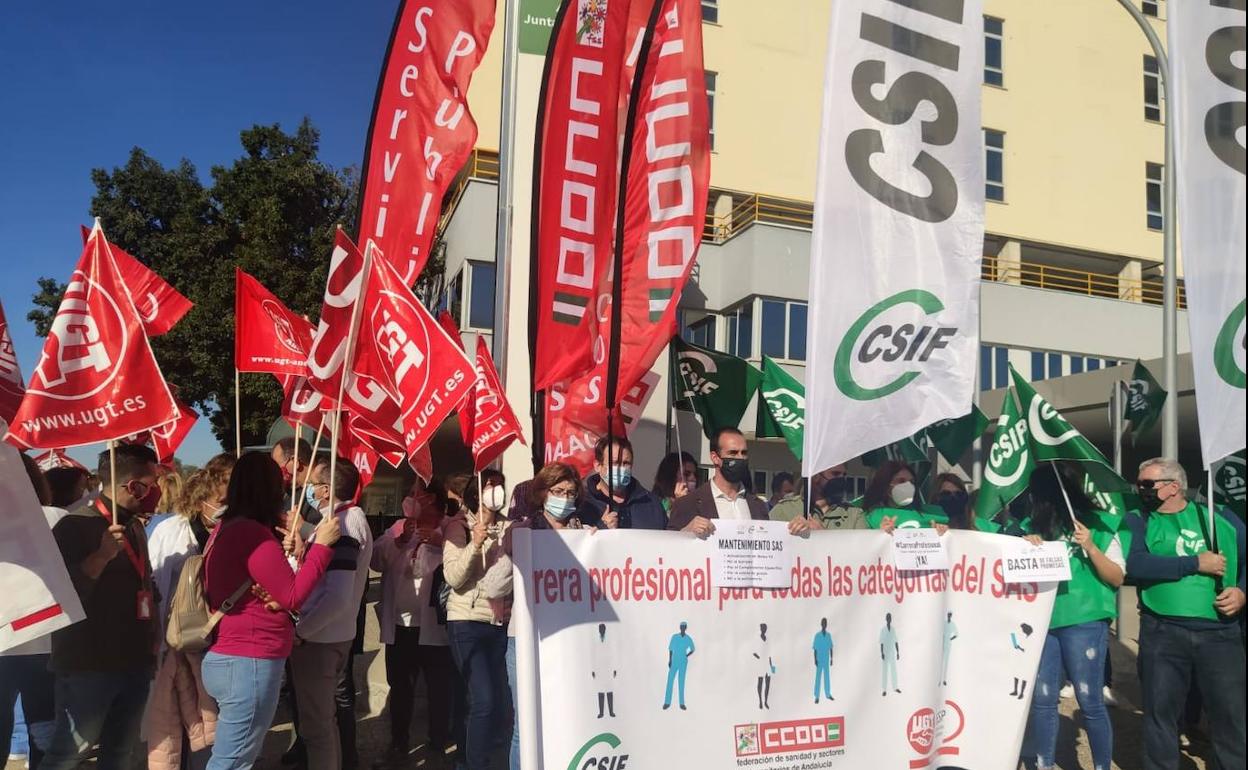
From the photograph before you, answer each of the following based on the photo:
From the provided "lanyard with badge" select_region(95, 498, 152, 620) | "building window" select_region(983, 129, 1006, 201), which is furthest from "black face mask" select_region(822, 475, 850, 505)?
"building window" select_region(983, 129, 1006, 201)

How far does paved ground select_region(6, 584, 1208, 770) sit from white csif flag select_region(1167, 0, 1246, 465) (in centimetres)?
338

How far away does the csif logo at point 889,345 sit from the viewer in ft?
15.9

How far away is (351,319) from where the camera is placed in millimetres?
5051

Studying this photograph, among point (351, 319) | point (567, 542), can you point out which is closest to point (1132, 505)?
point (567, 542)

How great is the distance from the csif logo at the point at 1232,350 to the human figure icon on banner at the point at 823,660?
208 centimetres

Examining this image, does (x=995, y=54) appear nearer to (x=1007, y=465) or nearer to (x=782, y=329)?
(x=782, y=329)

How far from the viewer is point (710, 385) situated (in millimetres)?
10781

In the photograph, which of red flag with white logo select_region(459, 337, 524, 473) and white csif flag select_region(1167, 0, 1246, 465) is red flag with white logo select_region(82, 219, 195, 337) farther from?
white csif flag select_region(1167, 0, 1246, 465)

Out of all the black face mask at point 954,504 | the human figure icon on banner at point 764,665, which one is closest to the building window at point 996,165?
the black face mask at point 954,504

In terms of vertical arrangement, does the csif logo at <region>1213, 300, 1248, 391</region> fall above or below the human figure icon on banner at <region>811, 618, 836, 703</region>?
above

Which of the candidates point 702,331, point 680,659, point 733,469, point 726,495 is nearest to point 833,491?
point 726,495

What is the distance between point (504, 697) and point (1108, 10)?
3097 cm

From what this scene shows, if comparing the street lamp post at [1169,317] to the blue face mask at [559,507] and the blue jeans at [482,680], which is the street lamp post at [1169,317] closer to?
the blue face mask at [559,507]

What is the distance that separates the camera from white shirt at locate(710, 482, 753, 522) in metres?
5.60
